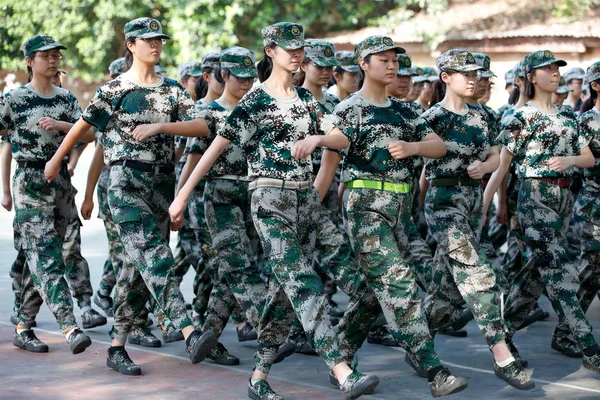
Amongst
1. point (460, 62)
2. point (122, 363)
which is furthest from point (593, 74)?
point (122, 363)

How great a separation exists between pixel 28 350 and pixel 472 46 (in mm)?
20662

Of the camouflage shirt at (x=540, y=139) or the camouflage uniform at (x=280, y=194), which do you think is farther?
the camouflage shirt at (x=540, y=139)

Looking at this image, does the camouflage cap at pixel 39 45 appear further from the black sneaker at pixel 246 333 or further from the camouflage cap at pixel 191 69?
the camouflage cap at pixel 191 69

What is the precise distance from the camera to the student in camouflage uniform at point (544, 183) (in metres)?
7.07

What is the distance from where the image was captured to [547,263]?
7105mm

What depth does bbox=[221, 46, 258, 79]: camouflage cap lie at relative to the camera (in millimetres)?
7508

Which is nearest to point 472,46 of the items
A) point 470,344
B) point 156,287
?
point 470,344

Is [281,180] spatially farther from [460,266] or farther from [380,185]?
[460,266]

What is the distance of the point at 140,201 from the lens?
22.1ft

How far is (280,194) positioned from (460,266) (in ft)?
4.48

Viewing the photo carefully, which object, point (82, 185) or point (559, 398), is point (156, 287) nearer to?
point (559, 398)

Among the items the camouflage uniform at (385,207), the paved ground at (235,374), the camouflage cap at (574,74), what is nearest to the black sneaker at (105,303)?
the paved ground at (235,374)

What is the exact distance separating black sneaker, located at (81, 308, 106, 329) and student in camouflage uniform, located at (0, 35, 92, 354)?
2.44 feet

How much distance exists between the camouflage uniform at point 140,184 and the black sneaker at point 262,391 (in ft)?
2.15
